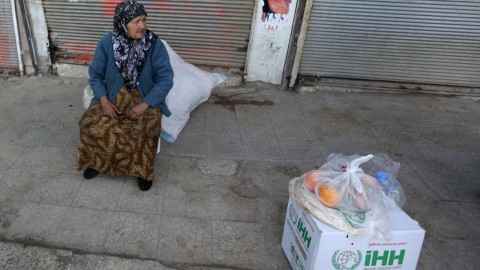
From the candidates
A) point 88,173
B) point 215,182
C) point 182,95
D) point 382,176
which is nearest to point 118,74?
point 88,173

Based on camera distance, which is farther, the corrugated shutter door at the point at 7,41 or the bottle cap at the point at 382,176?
the corrugated shutter door at the point at 7,41

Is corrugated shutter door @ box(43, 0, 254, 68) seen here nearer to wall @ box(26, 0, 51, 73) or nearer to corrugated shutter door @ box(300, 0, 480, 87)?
wall @ box(26, 0, 51, 73)

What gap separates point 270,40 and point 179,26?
113 centimetres

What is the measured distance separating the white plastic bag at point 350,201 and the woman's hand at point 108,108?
53.2 inches

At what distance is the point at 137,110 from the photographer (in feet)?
7.98

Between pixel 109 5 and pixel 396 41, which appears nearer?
pixel 109 5

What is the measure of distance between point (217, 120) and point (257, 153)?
804 millimetres

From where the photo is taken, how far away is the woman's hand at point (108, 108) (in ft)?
7.93

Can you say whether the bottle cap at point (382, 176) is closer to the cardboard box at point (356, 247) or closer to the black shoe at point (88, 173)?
the cardboard box at point (356, 247)

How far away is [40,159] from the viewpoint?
2865mm

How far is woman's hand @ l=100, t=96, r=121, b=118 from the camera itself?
242cm

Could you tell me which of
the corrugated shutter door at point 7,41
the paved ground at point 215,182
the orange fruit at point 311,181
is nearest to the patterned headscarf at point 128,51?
the paved ground at point 215,182

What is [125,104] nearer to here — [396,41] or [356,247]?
[356,247]

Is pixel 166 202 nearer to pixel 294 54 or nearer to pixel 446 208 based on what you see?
pixel 446 208
